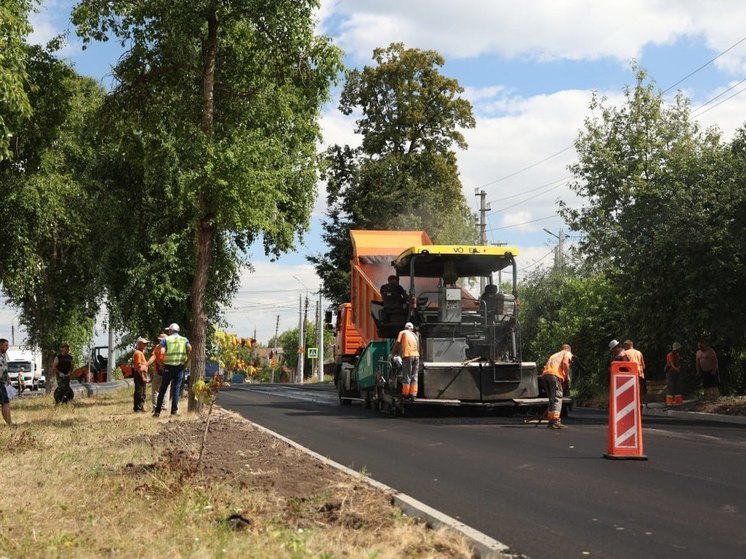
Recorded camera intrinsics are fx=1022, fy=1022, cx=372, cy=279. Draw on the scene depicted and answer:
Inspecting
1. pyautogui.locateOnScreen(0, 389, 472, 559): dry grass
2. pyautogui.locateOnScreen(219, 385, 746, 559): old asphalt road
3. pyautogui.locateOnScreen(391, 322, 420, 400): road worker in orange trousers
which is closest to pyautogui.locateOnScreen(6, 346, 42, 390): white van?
pyautogui.locateOnScreen(391, 322, 420, 400): road worker in orange trousers

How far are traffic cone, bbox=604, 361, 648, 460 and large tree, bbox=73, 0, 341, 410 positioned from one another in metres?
7.63

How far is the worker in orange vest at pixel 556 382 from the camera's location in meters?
17.8

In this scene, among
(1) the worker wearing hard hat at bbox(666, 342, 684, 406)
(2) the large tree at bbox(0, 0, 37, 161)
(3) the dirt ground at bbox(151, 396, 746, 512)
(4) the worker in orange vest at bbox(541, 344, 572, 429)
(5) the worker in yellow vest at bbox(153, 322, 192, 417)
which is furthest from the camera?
(1) the worker wearing hard hat at bbox(666, 342, 684, 406)

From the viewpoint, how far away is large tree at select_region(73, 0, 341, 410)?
17.9 m

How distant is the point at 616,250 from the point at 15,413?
58.4ft

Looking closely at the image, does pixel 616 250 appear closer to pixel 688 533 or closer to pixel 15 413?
pixel 15 413

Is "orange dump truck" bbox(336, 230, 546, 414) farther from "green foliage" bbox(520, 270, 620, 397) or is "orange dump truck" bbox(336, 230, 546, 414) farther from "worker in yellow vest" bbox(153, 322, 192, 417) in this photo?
"green foliage" bbox(520, 270, 620, 397)

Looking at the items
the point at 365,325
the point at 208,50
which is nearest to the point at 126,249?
the point at 365,325

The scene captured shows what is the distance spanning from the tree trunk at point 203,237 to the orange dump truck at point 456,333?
4025 millimetres

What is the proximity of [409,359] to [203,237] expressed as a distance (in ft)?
15.0

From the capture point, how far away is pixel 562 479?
10.4 meters

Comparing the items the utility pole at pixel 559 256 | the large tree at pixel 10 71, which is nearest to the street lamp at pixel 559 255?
the utility pole at pixel 559 256

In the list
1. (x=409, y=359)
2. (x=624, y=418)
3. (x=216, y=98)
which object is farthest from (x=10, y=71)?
(x=624, y=418)

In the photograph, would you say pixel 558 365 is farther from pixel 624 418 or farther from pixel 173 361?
pixel 173 361
